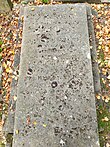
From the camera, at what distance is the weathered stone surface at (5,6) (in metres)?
6.29

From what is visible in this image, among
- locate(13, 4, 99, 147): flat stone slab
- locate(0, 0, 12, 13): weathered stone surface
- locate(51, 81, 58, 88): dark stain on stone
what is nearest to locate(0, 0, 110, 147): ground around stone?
locate(0, 0, 12, 13): weathered stone surface

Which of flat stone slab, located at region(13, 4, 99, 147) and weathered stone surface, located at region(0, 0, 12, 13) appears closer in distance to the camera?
flat stone slab, located at region(13, 4, 99, 147)

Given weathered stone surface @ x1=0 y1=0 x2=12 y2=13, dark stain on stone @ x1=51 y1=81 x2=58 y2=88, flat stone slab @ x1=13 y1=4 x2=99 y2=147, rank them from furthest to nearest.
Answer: weathered stone surface @ x1=0 y1=0 x2=12 y2=13
dark stain on stone @ x1=51 y1=81 x2=58 y2=88
flat stone slab @ x1=13 y1=4 x2=99 y2=147

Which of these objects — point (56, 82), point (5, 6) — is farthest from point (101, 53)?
point (5, 6)

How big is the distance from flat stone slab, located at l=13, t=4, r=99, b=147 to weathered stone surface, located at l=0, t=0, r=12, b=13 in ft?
3.00

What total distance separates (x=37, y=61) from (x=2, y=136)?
1425 millimetres

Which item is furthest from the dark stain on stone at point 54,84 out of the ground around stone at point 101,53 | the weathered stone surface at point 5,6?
the weathered stone surface at point 5,6

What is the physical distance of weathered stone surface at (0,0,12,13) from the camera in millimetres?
6285

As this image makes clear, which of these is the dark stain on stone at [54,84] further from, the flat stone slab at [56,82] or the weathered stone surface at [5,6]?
the weathered stone surface at [5,6]

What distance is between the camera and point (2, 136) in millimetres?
4766

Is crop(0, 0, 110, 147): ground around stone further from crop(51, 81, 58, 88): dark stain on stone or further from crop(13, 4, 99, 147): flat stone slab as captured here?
crop(51, 81, 58, 88): dark stain on stone

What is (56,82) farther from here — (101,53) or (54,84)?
(101,53)

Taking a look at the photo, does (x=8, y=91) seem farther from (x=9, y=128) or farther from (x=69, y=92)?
(x=69, y=92)

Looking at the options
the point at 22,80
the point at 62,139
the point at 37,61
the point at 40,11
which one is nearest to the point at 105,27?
the point at 40,11
